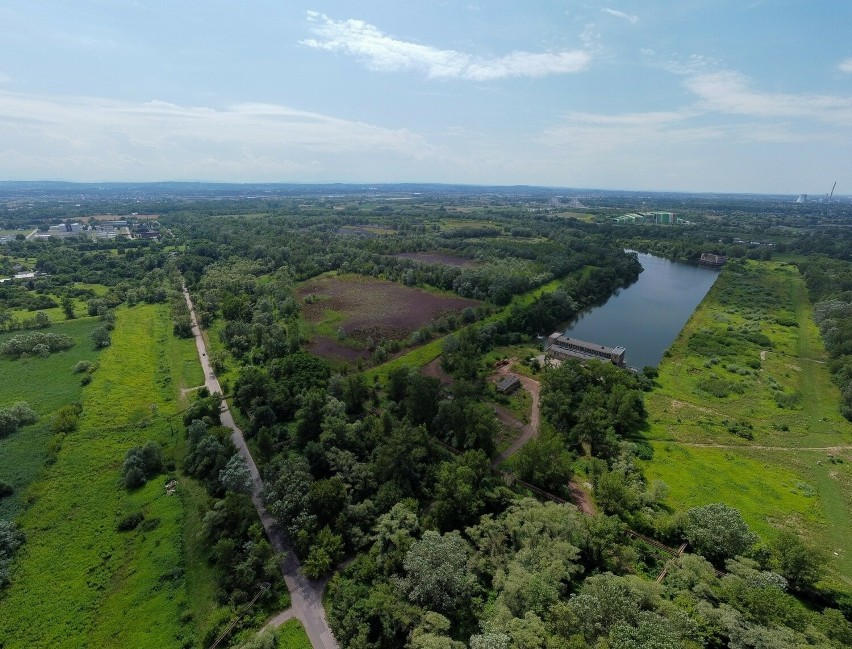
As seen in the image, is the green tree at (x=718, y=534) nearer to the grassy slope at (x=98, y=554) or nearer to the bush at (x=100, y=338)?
the grassy slope at (x=98, y=554)

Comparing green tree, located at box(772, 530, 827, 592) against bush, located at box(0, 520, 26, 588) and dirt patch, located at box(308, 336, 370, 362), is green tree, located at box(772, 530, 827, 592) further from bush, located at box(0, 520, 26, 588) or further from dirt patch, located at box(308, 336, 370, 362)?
bush, located at box(0, 520, 26, 588)

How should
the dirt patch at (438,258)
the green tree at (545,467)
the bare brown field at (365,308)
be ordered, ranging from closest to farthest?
the green tree at (545,467)
the bare brown field at (365,308)
the dirt patch at (438,258)

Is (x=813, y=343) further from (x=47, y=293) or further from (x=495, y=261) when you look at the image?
(x=47, y=293)

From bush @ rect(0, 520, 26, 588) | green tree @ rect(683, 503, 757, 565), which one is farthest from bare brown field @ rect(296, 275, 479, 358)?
green tree @ rect(683, 503, 757, 565)

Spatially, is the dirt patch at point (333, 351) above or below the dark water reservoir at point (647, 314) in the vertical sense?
below

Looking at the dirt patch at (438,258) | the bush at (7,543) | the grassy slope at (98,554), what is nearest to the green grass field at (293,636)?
the grassy slope at (98,554)

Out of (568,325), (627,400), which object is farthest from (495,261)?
(627,400)
